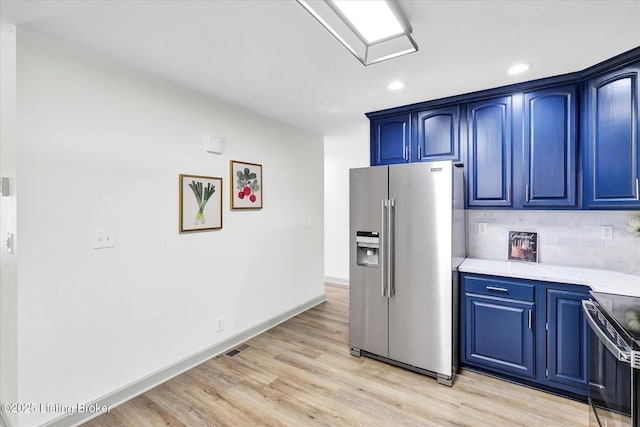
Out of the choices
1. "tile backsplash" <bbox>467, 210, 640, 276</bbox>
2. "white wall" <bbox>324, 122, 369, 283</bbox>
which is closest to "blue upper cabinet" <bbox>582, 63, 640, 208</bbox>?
"tile backsplash" <bbox>467, 210, 640, 276</bbox>

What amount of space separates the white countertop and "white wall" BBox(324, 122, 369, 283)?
9.59ft

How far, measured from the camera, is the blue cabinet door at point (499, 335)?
2.30m

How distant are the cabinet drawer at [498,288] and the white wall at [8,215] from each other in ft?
10.2

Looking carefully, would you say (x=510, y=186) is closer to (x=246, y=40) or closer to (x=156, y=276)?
(x=246, y=40)

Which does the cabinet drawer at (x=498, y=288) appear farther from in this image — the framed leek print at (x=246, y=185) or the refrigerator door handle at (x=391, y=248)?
the framed leek print at (x=246, y=185)

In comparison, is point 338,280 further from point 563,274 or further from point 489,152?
point 563,274

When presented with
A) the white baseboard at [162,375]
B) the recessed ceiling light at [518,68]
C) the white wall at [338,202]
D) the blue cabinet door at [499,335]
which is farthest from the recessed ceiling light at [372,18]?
the white wall at [338,202]

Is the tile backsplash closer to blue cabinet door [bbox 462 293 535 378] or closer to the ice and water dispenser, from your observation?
blue cabinet door [bbox 462 293 535 378]

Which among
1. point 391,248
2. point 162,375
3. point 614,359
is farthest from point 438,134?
point 162,375

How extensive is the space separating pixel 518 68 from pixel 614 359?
1974 millimetres

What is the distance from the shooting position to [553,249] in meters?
2.70

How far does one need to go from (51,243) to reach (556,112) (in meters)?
3.76

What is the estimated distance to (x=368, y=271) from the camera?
278cm

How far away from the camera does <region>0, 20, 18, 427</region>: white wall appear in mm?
1753
